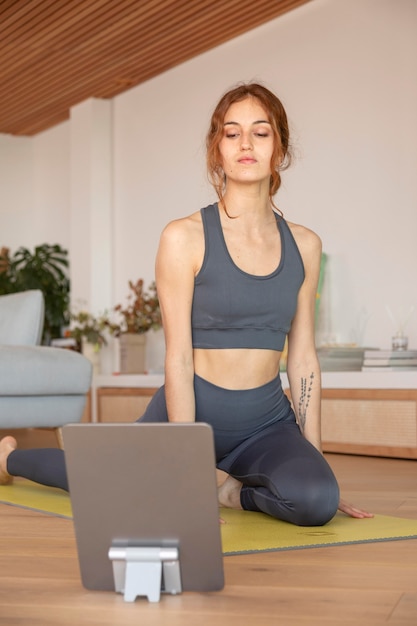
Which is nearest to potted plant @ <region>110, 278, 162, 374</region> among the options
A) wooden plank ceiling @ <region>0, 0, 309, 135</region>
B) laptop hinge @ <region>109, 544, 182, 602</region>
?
wooden plank ceiling @ <region>0, 0, 309, 135</region>

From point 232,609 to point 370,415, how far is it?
3.39m

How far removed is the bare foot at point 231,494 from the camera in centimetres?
258

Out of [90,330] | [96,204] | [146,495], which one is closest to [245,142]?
[146,495]

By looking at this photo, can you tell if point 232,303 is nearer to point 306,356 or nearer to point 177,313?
point 177,313

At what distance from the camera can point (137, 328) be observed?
7105 mm

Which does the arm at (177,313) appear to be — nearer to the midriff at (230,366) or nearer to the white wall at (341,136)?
the midriff at (230,366)

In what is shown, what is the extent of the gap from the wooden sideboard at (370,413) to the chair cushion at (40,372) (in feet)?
4.13

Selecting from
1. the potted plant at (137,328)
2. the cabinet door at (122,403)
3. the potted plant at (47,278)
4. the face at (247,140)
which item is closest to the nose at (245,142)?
the face at (247,140)

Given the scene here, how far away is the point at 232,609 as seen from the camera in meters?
1.48

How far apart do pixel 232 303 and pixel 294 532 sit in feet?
1.89

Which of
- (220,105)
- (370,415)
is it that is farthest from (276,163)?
(370,415)

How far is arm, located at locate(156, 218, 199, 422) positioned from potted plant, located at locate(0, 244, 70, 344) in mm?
6089

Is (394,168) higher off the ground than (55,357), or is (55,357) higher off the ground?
(394,168)

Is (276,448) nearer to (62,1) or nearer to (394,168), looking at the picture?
(394,168)
